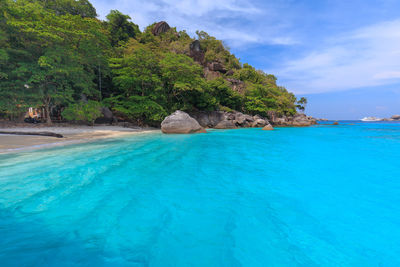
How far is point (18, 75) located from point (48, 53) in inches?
95.1

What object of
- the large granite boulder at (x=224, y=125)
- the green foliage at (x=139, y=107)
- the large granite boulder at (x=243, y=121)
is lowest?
the large granite boulder at (x=224, y=125)

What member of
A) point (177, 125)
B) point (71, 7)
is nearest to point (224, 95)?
point (177, 125)

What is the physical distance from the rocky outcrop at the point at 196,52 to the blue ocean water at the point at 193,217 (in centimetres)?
3304

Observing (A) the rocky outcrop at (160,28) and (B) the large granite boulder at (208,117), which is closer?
(B) the large granite boulder at (208,117)

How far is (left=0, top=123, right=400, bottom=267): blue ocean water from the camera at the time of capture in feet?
6.08

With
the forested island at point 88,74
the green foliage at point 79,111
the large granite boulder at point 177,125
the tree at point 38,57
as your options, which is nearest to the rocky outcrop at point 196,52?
the forested island at point 88,74

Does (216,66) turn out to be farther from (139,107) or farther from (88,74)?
(88,74)

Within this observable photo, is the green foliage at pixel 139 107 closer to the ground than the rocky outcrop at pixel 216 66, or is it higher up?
closer to the ground

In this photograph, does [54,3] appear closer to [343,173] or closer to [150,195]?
[150,195]

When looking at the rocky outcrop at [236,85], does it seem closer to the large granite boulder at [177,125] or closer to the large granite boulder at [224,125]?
the large granite boulder at [224,125]

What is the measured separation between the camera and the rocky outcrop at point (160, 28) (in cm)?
3859

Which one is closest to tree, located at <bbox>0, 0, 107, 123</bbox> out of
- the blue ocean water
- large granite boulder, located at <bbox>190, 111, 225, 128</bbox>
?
the blue ocean water

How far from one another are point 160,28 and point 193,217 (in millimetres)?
45164

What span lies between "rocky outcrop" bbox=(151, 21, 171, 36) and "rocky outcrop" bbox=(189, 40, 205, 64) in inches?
416
